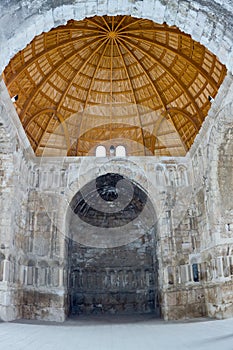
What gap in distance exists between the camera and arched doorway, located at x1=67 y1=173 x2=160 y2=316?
18.6 metres

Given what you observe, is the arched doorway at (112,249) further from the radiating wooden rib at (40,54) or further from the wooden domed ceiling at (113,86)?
the radiating wooden rib at (40,54)

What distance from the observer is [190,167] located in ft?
55.5

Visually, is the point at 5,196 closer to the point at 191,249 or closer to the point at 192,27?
the point at 191,249

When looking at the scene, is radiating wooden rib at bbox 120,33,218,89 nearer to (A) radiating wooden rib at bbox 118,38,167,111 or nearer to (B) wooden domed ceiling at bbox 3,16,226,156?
(B) wooden domed ceiling at bbox 3,16,226,156

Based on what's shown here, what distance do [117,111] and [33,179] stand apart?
6085mm

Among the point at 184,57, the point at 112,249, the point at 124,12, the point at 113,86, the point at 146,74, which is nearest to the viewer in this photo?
the point at 124,12

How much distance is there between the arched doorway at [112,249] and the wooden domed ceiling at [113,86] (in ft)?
9.68

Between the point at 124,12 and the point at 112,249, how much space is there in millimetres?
15363

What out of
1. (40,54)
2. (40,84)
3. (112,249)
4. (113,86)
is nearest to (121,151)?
(113,86)

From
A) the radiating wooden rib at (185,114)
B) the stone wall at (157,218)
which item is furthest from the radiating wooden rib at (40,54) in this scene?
the radiating wooden rib at (185,114)

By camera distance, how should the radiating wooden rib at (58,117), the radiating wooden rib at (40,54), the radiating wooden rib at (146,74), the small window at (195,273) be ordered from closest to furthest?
1. the radiating wooden rib at (40,54)
2. the small window at (195,273)
3. the radiating wooden rib at (58,117)
4. the radiating wooden rib at (146,74)

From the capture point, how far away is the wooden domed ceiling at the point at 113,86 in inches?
564

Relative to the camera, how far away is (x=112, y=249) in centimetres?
2045

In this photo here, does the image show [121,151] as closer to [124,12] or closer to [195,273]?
[195,273]
